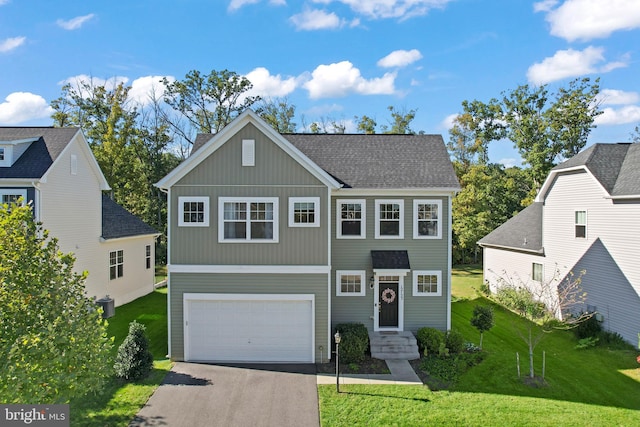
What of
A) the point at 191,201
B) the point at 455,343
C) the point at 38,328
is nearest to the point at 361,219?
the point at 455,343

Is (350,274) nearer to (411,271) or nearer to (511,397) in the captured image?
(411,271)

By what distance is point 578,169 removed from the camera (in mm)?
18922

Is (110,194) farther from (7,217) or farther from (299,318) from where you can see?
(7,217)

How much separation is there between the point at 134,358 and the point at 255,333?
399cm

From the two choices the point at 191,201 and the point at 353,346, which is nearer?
the point at 353,346

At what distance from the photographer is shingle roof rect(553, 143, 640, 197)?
1695 centimetres

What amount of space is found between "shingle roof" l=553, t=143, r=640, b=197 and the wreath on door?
33.8 feet

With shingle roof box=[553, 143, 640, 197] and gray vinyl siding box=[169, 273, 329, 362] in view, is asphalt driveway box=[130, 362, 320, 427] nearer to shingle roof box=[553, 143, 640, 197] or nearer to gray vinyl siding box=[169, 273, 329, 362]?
gray vinyl siding box=[169, 273, 329, 362]

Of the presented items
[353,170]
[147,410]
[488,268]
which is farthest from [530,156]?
[147,410]

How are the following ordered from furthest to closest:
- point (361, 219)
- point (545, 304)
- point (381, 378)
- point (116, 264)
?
point (116, 264)
point (545, 304)
point (361, 219)
point (381, 378)

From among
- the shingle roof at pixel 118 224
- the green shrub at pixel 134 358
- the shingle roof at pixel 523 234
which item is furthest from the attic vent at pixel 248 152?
the shingle roof at pixel 523 234

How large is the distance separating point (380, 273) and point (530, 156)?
1077 inches

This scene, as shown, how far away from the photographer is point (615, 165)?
60.3 ft

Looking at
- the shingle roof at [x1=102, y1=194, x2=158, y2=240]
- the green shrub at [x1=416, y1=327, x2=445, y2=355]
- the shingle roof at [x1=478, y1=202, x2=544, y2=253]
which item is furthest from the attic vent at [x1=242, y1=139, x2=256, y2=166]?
the shingle roof at [x1=478, y1=202, x2=544, y2=253]
